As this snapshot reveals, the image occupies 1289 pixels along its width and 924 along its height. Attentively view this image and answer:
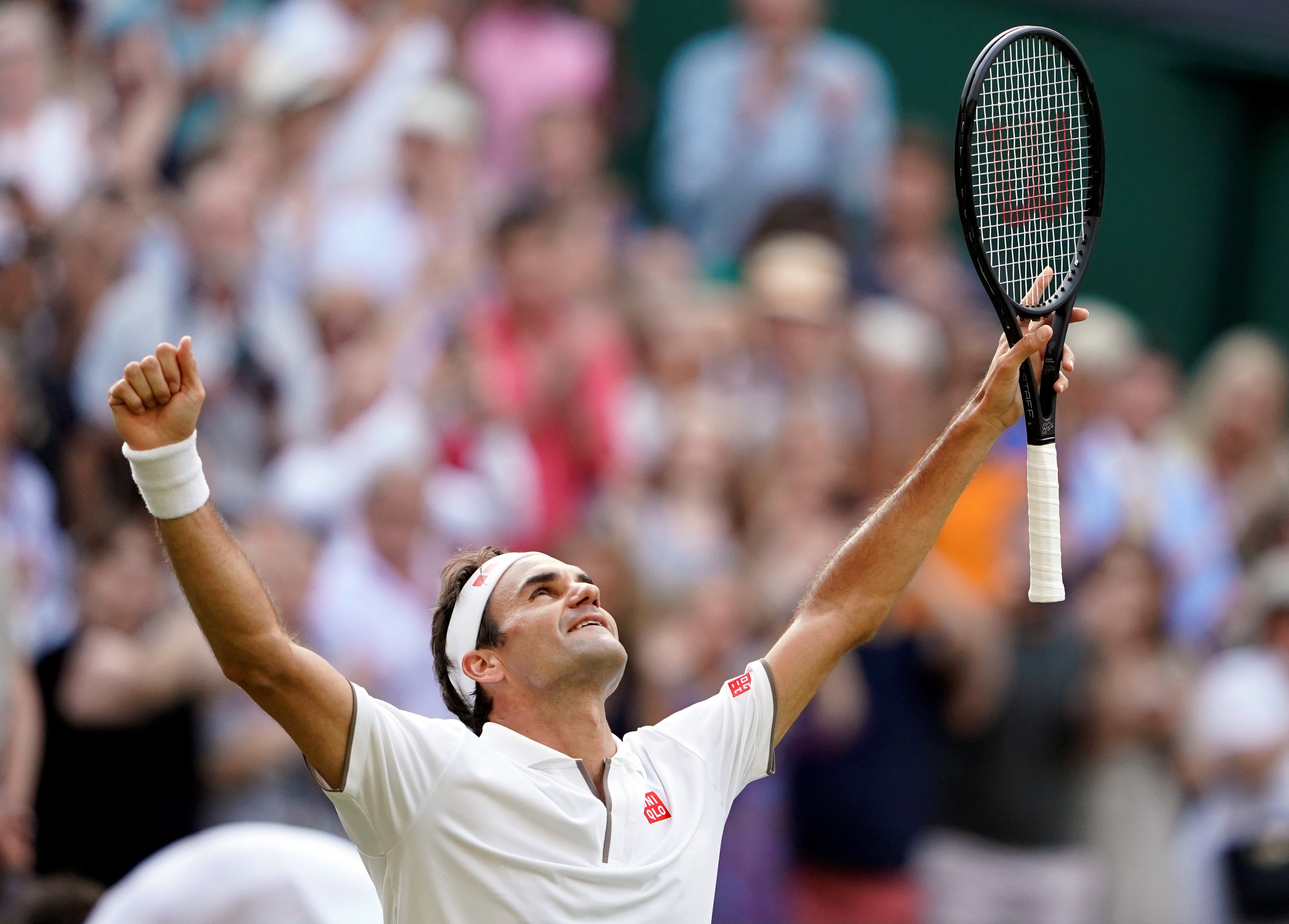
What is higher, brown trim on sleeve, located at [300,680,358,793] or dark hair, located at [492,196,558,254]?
brown trim on sleeve, located at [300,680,358,793]

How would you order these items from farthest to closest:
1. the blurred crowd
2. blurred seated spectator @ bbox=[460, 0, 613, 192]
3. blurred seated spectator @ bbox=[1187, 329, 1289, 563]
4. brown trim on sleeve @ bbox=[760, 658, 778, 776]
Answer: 1. blurred seated spectator @ bbox=[1187, 329, 1289, 563]
2. blurred seated spectator @ bbox=[460, 0, 613, 192]
3. the blurred crowd
4. brown trim on sleeve @ bbox=[760, 658, 778, 776]

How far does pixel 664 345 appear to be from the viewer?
27.2 ft

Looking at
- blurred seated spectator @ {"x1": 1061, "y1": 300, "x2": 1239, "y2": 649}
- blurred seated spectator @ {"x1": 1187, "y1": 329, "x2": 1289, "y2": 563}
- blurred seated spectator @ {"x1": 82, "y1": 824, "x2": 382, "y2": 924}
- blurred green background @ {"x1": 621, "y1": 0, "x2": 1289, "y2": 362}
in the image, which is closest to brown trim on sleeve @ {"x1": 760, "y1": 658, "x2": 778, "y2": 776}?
blurred seated spectator @ {"x1": 82, "y1": 824, "x2": 382, "y2": 924}

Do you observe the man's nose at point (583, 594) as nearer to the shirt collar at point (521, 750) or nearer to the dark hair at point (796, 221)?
the shirt collar at point (521, 750)

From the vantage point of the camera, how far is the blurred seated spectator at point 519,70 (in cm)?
856

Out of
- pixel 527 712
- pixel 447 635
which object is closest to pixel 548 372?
pixel 447 635

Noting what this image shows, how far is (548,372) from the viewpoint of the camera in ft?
25.3

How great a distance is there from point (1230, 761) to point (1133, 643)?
636 mm

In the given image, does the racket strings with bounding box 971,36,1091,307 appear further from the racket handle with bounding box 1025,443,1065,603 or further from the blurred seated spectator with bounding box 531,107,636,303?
the blurred seated spectator with bounding box 531,107,636,303

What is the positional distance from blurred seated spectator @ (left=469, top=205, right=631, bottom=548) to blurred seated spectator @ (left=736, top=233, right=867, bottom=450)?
29.2 inches

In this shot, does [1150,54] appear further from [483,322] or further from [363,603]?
[363,603]

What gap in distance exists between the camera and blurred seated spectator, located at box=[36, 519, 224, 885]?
18.7ft

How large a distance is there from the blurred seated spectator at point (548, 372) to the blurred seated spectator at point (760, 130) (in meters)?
1.41

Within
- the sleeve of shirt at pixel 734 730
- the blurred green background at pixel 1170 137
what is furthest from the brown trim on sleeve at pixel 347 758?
the blurred green background at pixel 1170 137
